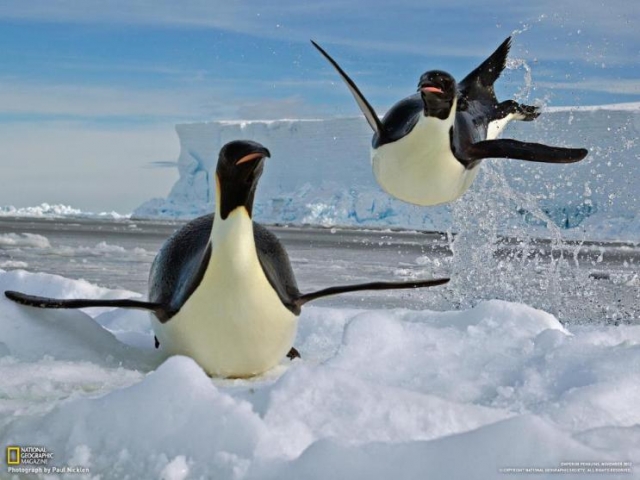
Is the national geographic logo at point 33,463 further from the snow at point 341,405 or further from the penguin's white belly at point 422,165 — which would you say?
the penguin's white belly at point 422,165

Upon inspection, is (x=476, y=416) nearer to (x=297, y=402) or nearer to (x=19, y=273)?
(x=297, y=402)

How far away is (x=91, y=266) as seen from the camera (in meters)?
14.8

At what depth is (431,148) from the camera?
4.85 meters

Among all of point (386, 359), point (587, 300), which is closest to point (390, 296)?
point (587, 300)

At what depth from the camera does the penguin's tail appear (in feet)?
11.8

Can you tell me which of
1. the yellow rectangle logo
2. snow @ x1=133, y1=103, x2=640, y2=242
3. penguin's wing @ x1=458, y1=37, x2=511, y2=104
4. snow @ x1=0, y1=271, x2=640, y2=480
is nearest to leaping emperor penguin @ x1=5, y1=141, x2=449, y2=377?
snow @ x1=0, y1=271, x2=640, y2=480

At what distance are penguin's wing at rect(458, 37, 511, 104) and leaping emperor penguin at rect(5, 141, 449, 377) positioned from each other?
2.59 meters

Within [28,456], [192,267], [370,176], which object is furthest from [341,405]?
[370,176]

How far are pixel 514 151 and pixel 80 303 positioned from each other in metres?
2.56

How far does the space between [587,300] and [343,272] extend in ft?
16.9

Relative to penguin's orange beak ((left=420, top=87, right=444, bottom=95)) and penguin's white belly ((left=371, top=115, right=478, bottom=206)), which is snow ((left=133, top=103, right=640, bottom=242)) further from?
penguin's orange beak ((left=420, top=87, right=444, bottom=95))

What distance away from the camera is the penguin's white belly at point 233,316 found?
3.45 metres

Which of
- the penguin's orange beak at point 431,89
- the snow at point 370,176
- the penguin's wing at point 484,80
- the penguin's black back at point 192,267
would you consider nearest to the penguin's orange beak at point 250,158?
the penguin's black back at point 192,267

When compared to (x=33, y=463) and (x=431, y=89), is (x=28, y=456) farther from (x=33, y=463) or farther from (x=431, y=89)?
(x=431, y=89)
